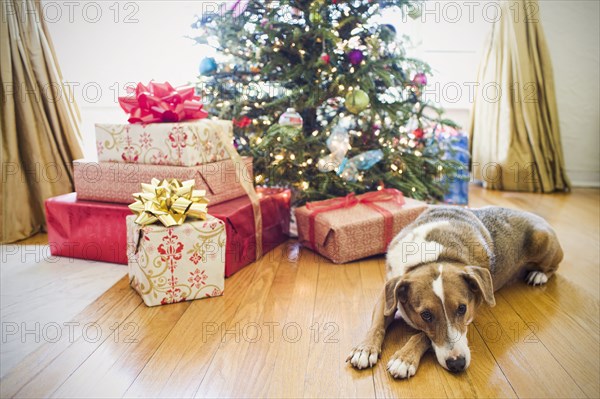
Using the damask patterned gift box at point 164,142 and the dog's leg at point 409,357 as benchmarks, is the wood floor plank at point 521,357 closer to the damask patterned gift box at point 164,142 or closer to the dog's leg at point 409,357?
the dog's leg at point 409,357

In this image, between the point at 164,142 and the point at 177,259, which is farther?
the point at 164,142

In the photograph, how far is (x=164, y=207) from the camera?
1.79 meters

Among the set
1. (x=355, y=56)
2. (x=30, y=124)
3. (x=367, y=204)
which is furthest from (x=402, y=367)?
(x=30, y=124)

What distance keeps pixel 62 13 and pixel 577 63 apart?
4030 mm

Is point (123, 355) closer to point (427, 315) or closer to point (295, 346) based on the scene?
point (295, 346)

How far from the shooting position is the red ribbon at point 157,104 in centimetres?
217

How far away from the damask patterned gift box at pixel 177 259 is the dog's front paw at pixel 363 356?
69 cm

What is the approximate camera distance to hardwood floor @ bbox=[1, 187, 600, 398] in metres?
1.28

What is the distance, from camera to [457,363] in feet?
4.26

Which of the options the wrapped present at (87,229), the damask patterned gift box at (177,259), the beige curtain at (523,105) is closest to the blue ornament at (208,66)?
the wrapped present at (87,229)

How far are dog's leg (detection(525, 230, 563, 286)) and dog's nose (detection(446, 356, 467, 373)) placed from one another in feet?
2.72

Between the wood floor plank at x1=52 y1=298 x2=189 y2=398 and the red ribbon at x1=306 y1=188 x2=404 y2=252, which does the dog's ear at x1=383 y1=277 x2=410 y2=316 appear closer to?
the wood floor plank at x1=52 y1=298 x2=189 y2=398

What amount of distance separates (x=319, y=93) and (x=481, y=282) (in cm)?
146

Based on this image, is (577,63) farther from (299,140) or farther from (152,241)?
(152,241)
